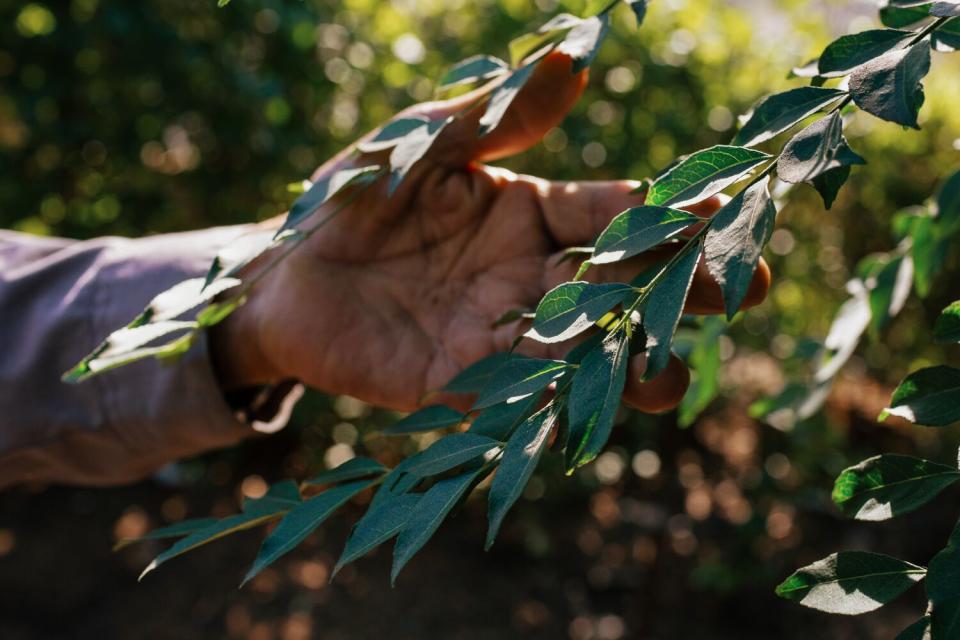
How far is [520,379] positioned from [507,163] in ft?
8.07

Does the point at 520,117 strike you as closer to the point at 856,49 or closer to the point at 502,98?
the point at 502,98

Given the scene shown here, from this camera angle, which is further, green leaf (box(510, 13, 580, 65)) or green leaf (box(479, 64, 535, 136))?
green leaf (box(510, 13, 580, 65))

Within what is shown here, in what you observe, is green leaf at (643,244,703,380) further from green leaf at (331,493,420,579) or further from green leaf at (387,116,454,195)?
green leaf at (387,116,454,195)

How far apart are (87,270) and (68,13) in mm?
1907

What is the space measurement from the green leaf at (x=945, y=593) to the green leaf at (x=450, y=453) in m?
0.28

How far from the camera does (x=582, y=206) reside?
4.02 ft

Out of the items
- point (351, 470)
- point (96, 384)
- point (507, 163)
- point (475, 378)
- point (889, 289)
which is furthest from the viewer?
point (507, 163)

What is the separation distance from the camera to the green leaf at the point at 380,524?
620mm

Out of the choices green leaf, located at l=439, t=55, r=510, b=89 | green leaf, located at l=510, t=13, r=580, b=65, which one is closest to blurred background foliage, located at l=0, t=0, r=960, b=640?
green leaf, located at l=510, t=13, r=580, b=65

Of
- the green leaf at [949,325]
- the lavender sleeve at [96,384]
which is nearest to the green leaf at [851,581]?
the green leaf at [949,325]

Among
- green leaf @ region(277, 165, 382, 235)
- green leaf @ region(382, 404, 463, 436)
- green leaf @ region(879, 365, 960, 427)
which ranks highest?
green leaf @ region(277, 165, 382, 235)

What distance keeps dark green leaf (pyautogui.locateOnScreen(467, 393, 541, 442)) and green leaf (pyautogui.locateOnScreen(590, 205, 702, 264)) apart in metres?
0.12

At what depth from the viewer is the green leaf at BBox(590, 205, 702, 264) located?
65cm

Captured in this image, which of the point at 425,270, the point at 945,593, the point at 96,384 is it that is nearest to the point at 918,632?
the point at 945,593
